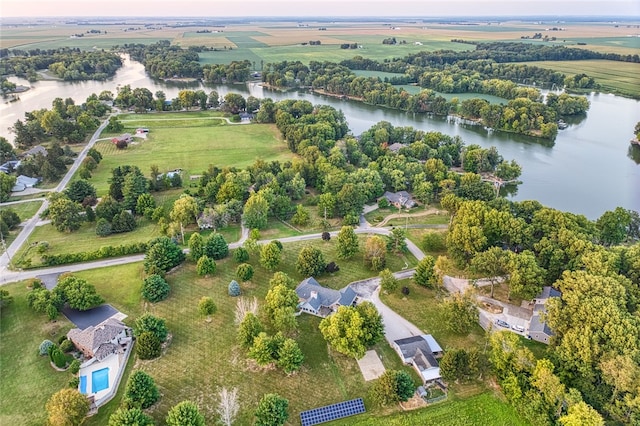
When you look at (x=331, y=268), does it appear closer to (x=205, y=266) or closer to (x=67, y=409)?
(x=205, y=266)

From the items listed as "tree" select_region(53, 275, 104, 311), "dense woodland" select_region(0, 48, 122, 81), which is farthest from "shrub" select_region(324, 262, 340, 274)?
"dense woodland" select_region(0, 48, 122, 81)

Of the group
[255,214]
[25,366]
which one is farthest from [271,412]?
[255,214]

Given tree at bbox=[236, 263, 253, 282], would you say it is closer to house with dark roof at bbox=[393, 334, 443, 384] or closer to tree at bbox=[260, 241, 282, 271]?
tree at bbox=[260, 241, 282, 271]

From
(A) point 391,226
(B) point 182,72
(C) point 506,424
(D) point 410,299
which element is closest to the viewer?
(C) point 506,424

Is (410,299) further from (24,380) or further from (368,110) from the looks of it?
(368,110)

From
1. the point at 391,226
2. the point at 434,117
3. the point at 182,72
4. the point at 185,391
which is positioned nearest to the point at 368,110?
the point at 434,117

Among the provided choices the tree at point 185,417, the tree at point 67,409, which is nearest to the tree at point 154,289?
the tree at point 67,409

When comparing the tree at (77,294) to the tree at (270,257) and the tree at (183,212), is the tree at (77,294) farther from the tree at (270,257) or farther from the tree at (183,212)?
the tree at (270,257)
